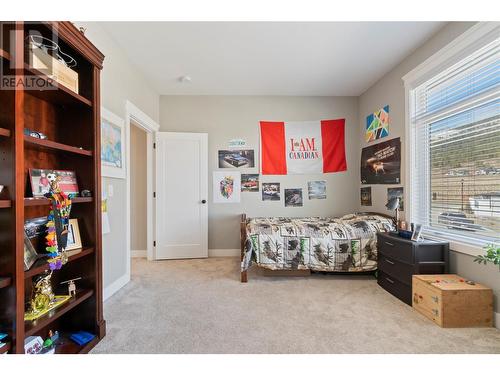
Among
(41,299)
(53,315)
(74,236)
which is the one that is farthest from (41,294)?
(74,236)

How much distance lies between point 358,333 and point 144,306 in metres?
1.87

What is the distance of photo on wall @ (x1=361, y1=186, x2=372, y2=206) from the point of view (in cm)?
355

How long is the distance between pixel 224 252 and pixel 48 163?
276 cm

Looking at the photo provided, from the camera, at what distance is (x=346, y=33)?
2.29 meters

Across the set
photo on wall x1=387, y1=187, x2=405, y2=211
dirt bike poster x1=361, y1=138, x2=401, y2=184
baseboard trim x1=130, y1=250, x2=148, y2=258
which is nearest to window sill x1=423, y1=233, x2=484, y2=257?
photo on wall x1=387, y1=187, x2=405, y2=211

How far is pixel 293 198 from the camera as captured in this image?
153 inches

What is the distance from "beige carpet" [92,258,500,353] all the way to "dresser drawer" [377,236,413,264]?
0.42 metres

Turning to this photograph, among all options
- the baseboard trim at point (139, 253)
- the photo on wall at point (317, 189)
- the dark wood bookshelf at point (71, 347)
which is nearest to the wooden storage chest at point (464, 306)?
the photo on wall at point (317, 189)

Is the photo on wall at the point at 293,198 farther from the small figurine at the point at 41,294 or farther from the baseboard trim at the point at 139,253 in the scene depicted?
the small figurine at the point at 41,294

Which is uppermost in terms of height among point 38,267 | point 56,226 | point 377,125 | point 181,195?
point 377,125

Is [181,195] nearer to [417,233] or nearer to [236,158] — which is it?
[236,158]

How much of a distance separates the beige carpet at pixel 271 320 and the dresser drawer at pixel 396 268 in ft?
0.76

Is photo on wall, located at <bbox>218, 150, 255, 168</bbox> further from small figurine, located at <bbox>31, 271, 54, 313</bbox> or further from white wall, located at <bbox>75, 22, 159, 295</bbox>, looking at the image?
small figurine, located at <bbox>31, 271, 54, 313</bbox>
